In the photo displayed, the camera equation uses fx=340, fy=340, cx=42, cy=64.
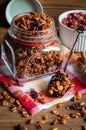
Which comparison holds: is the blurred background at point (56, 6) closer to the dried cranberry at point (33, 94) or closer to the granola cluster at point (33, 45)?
the granola cluster at point (33, 45)

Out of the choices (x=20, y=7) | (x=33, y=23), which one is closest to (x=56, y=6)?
(x=20, y=7)

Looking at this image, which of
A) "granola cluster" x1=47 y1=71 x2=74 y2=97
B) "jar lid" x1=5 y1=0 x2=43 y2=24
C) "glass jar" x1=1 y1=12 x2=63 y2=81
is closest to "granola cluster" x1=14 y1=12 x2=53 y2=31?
"glass jar" x1=1 y1=12 x2=63 y2=81

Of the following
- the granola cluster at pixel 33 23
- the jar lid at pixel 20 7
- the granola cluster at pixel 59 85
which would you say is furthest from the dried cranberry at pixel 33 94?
the jar lid at pixel 20 7

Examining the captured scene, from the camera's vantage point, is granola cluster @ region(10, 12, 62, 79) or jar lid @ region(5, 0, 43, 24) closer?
granola cluster @ region(10, 12, 62, 79)

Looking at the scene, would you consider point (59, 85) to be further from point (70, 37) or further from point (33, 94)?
point (70, 37)

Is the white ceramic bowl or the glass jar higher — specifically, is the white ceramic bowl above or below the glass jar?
below

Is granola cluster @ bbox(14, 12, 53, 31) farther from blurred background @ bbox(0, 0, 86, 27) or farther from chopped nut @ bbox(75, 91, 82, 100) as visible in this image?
blurred background @ bbox(0, 0, 86, 27)
